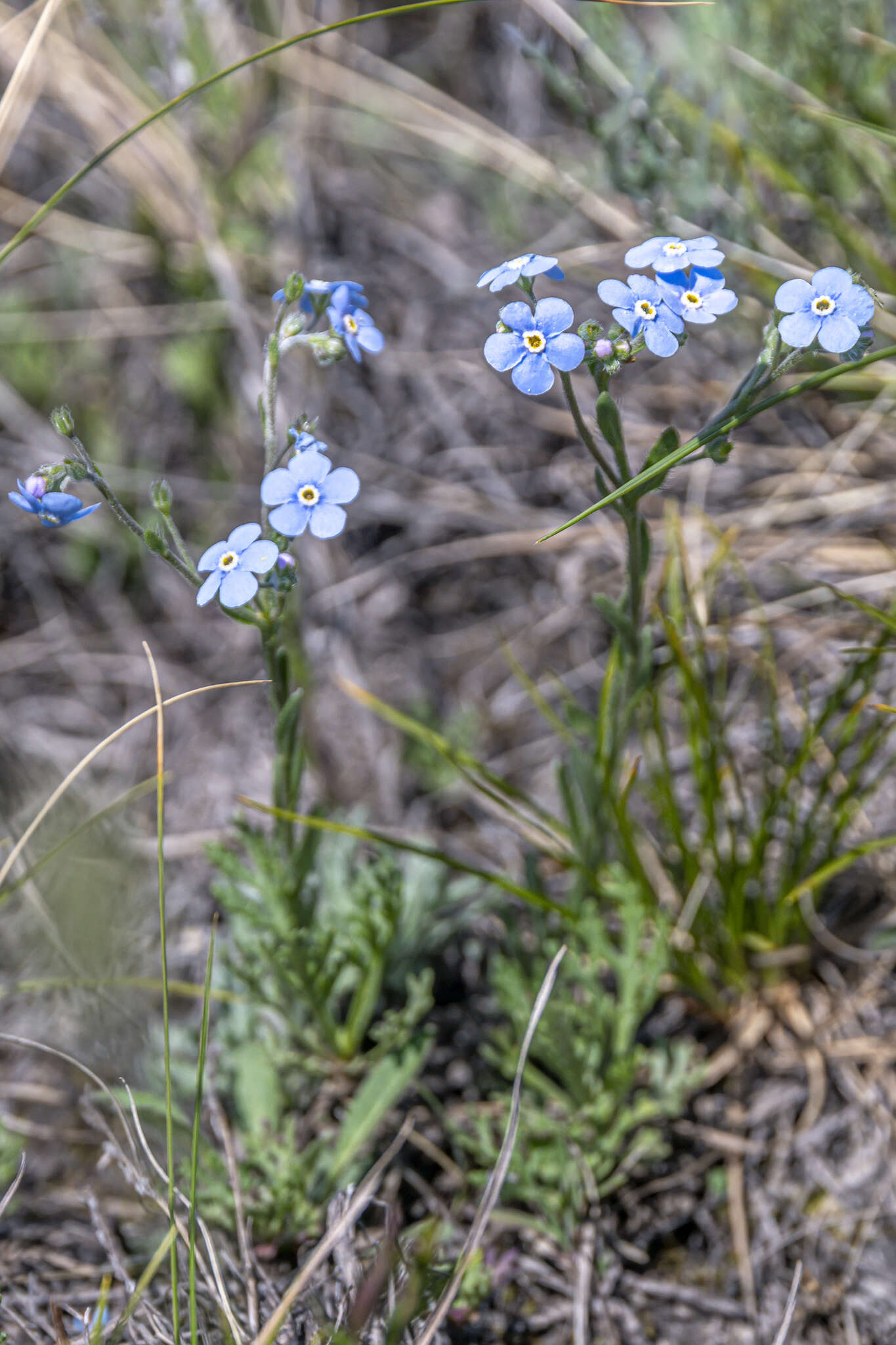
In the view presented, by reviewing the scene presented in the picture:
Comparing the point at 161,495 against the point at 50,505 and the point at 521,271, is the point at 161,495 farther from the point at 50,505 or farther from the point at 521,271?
the point at 521,271

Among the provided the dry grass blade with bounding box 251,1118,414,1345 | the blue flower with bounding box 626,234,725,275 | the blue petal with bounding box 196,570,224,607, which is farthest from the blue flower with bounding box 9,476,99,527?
the dry grass blade with bounding box 251,1118,414,1345

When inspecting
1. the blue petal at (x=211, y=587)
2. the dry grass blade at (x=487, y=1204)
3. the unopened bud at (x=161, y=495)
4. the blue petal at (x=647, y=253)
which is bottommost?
the dry grass blade at (x=487, y=1204)

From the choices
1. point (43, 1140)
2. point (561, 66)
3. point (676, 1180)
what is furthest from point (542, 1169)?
point (561, 66)

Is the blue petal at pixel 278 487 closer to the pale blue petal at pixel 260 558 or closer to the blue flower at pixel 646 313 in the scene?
the pale blue petal at pixel 260 558

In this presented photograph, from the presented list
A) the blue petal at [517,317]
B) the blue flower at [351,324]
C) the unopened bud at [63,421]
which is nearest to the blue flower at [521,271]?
the blue petal at [517,317]

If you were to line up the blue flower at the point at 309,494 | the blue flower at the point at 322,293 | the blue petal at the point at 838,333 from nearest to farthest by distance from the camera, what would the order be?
the blue petal at the point at 838,333 < the blue flower at the point at 309,494 < the blue flower at the point at 322,293

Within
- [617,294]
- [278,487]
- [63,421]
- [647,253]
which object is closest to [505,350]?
[617,294]
